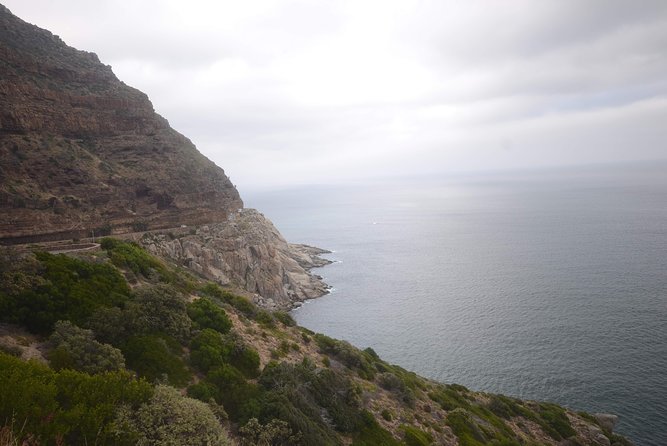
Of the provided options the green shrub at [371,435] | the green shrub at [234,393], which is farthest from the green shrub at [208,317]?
the green shrub at [371,435]

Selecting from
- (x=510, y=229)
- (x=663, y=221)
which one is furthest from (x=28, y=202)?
(x=663, y=221)

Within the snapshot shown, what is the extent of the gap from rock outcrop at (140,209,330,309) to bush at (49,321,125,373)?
36.4 meters

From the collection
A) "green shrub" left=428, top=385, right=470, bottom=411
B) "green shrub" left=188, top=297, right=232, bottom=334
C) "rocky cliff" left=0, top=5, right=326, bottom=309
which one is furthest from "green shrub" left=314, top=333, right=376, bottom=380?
"rocky cliff" left=0, top=5, right=326, bottom=309

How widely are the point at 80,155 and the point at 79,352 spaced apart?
5069cm

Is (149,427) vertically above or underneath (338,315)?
above

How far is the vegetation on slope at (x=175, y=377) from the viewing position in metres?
10.3

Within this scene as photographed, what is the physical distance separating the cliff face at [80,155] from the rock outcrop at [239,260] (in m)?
3.83

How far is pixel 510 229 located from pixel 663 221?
158 ft

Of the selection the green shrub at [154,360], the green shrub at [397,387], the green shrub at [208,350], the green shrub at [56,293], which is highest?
the green shrub at [56,293]

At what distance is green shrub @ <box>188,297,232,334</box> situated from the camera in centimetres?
2230

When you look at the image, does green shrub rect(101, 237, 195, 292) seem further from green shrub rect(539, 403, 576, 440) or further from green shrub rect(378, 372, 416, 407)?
green shrub rect(539, 403, 576, 440)

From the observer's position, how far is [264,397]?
56.3 feet

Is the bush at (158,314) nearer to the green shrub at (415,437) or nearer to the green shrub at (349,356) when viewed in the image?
the green shrub at (349,356)

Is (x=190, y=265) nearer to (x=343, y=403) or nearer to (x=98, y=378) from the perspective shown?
(x=343, y=403)
